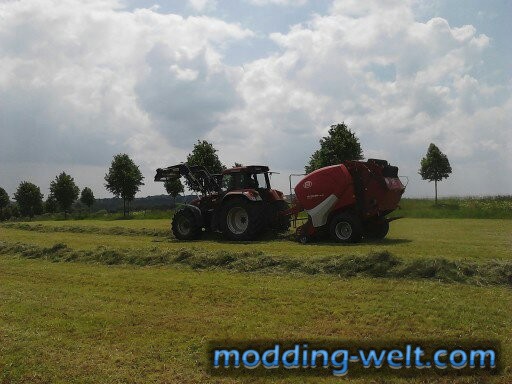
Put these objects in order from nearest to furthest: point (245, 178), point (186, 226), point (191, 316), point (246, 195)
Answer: point (191, 316), point (246, 195), point (245, 178), point (186, 226)

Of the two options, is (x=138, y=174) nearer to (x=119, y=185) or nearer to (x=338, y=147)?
(x=119, y=185)

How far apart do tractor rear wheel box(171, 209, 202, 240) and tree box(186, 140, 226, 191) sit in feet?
Result: 60.0

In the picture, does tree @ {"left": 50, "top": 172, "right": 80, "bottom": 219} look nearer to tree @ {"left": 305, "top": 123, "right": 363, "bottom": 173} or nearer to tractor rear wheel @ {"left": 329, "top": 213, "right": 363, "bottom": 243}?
tree @ {"left": 305, "top": 123, "right": 363, "bottom": 173}

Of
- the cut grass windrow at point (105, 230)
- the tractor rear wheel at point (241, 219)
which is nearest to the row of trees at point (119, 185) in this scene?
the cut grass windrow at point (105, 230)

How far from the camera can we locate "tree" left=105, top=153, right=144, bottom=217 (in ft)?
158

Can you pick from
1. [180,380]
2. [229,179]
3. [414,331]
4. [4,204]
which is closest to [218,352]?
[180,380]

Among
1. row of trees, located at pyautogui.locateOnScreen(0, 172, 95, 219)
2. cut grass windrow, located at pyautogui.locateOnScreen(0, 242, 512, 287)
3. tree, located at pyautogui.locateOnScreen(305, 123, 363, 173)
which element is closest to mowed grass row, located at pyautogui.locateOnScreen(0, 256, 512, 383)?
cut grass windrow, located at pyautogui.locateOnScreen(0, 242, 512, 287)

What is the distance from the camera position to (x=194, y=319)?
6.47 metres

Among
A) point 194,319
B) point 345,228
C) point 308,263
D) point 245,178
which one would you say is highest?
point 245,178

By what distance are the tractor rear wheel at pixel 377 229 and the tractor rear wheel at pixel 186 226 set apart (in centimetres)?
619

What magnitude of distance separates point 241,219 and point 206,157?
2045cm

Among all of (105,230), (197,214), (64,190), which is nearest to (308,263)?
(197,214)

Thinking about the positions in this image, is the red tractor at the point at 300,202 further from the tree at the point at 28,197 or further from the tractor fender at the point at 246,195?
the tree at the point at 28,197

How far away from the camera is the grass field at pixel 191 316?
16.4 ft
